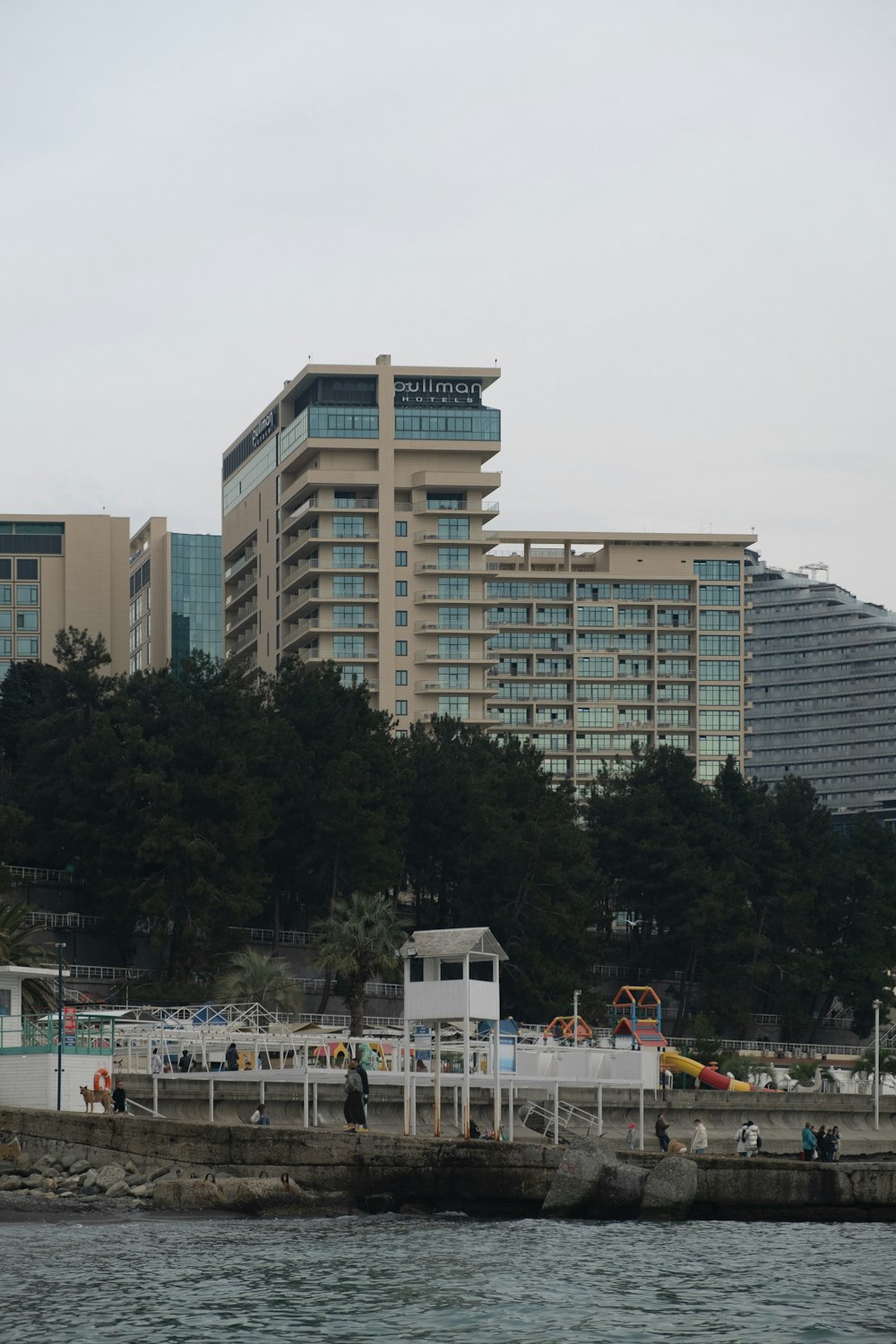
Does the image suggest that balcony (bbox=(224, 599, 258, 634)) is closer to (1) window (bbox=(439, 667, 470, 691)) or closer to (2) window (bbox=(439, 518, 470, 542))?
(2) window (bbox=(439, 518, 470, 542))

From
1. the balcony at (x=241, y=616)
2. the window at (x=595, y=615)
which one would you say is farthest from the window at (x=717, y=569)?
the balcony at (x=241, y=616)

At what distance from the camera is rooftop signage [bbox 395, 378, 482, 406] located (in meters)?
144

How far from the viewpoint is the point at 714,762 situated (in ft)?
Result: 539

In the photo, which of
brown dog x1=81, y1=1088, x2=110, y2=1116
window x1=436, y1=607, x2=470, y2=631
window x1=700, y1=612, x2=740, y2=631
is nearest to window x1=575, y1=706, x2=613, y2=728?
window x1=700, y1=612, x2=740, y2=631

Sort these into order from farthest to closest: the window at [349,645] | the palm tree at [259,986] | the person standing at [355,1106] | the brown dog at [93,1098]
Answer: the window at [349,645] → the palm tree at [259,986] → the brown dog at [93,1098] → the person standing at [355,1106]

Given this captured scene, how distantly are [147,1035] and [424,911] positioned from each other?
4157 centimetres

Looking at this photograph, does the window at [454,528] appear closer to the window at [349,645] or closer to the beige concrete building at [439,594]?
the beige concrete building at [439,594]

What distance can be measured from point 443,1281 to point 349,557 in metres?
111

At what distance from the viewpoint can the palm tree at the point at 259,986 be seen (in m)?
74.8

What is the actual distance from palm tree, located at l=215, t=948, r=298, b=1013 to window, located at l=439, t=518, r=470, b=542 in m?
70.0

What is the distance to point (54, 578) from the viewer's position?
166 m

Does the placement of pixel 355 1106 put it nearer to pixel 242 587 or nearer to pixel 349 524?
pixel 349 524

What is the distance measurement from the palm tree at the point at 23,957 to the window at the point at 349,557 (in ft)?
237

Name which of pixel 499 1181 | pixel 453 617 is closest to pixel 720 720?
pixel 453 617
